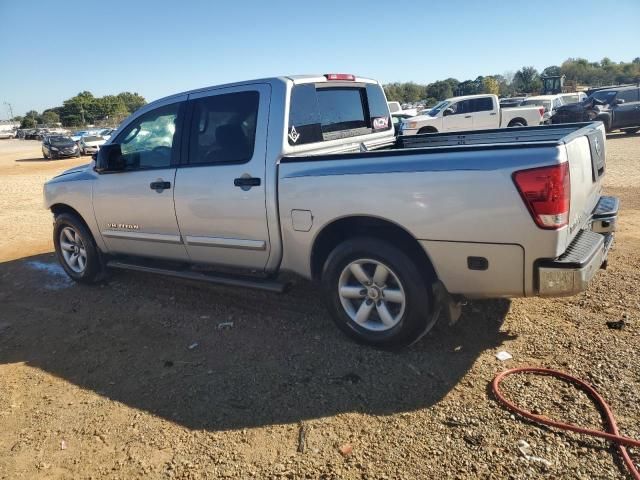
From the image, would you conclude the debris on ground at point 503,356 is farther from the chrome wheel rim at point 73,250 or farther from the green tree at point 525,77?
the green tree at point 525,77

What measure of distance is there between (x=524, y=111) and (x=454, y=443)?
19.3m

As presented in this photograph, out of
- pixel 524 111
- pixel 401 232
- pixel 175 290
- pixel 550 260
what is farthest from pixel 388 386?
pixel 524 111

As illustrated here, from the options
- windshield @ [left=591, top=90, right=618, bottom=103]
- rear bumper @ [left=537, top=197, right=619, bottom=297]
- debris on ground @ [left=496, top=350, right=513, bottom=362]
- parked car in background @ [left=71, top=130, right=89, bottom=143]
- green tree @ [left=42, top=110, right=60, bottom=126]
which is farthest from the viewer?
green tree @ [left=42, top=110, right=60, bottom=126]

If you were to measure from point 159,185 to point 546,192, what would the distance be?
10.7 ft

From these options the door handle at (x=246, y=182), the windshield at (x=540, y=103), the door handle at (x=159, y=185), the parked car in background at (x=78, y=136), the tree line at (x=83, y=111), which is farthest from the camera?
the tree line at (x=83, y=111)

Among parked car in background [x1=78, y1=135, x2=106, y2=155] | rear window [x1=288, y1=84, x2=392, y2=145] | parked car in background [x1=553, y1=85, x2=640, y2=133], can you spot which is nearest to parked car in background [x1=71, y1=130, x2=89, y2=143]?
parked car in background [x1=78, y1=135, x2=106, y2=155]

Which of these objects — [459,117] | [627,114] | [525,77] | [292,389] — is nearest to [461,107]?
[459,117]

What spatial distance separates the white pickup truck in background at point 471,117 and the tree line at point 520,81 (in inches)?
2240

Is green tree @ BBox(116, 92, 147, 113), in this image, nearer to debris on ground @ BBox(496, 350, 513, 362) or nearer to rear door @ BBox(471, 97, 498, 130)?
rear door @ BBox(471, 97, 498, 130)

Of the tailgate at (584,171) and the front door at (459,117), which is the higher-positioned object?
the front door at (459,117)

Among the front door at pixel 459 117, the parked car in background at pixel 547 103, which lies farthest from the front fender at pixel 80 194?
the parked car in background at pixel 547 103

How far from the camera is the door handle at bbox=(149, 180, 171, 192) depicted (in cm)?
449

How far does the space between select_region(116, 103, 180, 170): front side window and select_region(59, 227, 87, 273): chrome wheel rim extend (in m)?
1.26

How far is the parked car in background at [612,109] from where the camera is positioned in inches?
780
